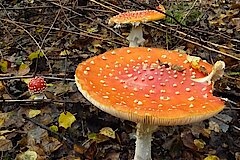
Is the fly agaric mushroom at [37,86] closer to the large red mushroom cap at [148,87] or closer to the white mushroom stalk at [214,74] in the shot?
the large red mushroom cap at [148,87]

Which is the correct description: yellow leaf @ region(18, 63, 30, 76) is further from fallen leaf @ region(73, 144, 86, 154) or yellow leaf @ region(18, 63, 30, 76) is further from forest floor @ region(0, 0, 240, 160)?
fallen leaf @ region(73, 144, 86, 154)

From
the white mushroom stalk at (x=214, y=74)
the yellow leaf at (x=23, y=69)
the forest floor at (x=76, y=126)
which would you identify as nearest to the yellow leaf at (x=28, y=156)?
the forest floor at (x=76, y=126)

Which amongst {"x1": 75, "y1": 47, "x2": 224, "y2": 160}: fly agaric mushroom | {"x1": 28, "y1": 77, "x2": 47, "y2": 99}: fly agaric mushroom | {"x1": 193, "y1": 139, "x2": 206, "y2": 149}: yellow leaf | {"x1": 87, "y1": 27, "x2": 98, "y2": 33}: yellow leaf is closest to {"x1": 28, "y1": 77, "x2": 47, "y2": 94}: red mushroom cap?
{"x1": 28, "y1": 77, "x2": 47, "y2": 99}: fly agaric mushroom

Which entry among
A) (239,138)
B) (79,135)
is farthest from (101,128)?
(239,138)

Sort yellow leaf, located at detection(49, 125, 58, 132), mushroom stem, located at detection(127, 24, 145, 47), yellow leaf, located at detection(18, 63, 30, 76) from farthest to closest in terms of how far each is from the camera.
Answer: mushroom stem, located at detection(127, 24, 145, 47)
yellow leaf, located at detection(18, 63, 30, 76)
yellow leaf, located at detection(49, 125, 58, 132)

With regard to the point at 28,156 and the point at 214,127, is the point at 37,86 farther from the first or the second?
the point at 214,127

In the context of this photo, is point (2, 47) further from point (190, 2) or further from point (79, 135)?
point (190, 2)

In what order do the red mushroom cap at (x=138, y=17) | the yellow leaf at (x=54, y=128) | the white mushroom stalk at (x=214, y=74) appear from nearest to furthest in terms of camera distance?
the white mushroom stalk at (x=214, y=74)
the yellow leaf at (x=54, y=128)
the red mushroom cap at (x=138, y=17)
